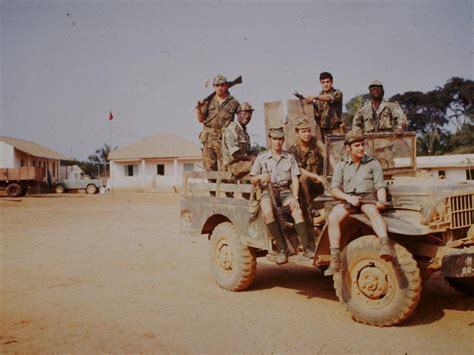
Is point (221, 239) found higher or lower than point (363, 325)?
higher

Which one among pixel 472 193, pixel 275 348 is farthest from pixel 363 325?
pixel 472 193

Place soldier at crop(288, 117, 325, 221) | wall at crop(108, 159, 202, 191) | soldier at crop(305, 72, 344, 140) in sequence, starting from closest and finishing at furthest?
1. soldier at crop(288, 117, 325, 221)
2. soldier at crop(305, 72, 344, 140)
3. wall at crop(108, 159, 202, 191)

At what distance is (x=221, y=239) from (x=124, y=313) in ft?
6.36

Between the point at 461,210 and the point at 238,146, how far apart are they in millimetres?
3165

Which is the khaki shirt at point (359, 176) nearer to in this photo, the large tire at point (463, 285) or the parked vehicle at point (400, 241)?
the parked vehicle at point (400, 241)

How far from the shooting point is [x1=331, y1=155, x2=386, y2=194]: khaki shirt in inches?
222

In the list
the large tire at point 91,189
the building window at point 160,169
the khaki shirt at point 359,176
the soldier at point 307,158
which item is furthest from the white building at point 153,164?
the khaki shirt at point 359,176

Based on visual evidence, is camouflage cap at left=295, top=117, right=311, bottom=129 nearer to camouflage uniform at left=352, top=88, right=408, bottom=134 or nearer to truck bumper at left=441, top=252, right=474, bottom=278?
camouflage uniform at left=352, top=88, right=408, bottom=134

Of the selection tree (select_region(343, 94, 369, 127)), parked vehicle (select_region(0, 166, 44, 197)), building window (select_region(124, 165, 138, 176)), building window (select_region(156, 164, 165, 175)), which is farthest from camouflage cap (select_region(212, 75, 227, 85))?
building window (select_region(124, 165, 138, 176))

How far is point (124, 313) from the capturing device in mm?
5980

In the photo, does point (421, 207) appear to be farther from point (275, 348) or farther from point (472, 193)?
point (275, 348)

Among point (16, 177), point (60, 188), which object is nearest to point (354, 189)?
point (16, 177)

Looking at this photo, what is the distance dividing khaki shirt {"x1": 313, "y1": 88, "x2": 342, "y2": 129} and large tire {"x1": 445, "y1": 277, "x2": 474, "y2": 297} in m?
2.82

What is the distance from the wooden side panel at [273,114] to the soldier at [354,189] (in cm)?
181
